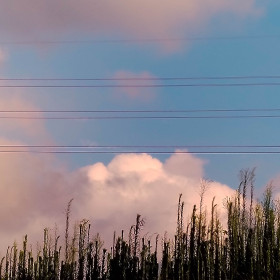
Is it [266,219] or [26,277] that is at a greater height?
[266,219]

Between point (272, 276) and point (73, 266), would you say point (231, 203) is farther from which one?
point (73, 266)

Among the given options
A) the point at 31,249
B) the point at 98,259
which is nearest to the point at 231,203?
the point at 98,259

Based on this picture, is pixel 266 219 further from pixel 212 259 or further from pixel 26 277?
pixel 26 277

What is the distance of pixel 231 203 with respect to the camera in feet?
106

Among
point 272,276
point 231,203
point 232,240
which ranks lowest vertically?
point 272,276

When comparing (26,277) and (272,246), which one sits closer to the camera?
(272,246)

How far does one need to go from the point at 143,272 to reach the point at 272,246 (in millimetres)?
6899

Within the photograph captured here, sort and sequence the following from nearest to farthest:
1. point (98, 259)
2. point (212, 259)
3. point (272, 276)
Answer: point (272, 276) < point (212, 259) < point (98, 259)

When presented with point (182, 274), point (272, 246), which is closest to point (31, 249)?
point (182, 274)

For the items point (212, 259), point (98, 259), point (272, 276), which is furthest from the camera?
point (98, 259)

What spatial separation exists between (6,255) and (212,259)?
37.2 feet

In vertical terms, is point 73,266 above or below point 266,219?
below

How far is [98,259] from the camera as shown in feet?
109

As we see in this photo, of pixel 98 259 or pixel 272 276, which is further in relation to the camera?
pixel 98 259
